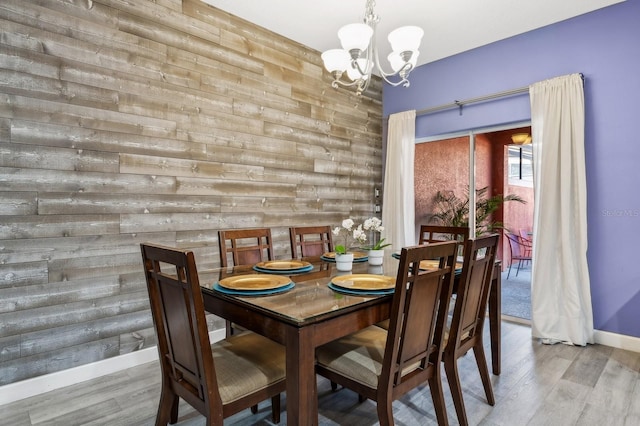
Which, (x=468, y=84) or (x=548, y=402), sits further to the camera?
(x=468, y=84)

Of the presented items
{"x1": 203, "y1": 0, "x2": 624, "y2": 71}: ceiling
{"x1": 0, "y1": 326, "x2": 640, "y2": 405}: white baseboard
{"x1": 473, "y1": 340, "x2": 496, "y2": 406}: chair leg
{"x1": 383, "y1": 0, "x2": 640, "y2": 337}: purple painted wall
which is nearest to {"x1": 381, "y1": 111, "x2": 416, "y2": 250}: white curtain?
{"x1": 203, "y1": 0, "x2": 624, "y2": 71}: ceiling

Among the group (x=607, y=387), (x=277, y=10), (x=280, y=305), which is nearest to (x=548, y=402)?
(x=607, y=387)

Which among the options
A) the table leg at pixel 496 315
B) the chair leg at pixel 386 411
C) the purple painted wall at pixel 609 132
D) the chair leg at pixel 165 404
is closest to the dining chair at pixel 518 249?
the purple painted wall at pixel 609 132

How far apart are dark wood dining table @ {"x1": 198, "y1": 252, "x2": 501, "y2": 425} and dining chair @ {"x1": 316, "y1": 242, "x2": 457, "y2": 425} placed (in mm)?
154

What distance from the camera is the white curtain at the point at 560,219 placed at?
3.01m

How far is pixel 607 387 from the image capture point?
2.28 meters

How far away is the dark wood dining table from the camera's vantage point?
129 cm

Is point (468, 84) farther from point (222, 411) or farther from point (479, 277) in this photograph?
point (222, 411)

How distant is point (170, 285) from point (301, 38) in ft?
9.96

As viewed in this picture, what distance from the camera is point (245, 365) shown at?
1.52m

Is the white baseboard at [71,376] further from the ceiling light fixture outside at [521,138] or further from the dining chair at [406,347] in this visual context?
the ceiling light fixture outside at [521,138]

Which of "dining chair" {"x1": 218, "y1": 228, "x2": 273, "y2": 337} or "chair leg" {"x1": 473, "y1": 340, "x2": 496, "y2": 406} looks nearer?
"chair leg" {"x1": 473, "y1": 340, "x2": 496, "y2": 406}

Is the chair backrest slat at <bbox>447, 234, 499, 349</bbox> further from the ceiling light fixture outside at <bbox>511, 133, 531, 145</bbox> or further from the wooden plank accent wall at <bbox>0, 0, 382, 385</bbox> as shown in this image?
the ceiling light fixture outside at <bbox>511, 133, 531, 145</bbox>

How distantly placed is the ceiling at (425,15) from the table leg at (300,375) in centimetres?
276
